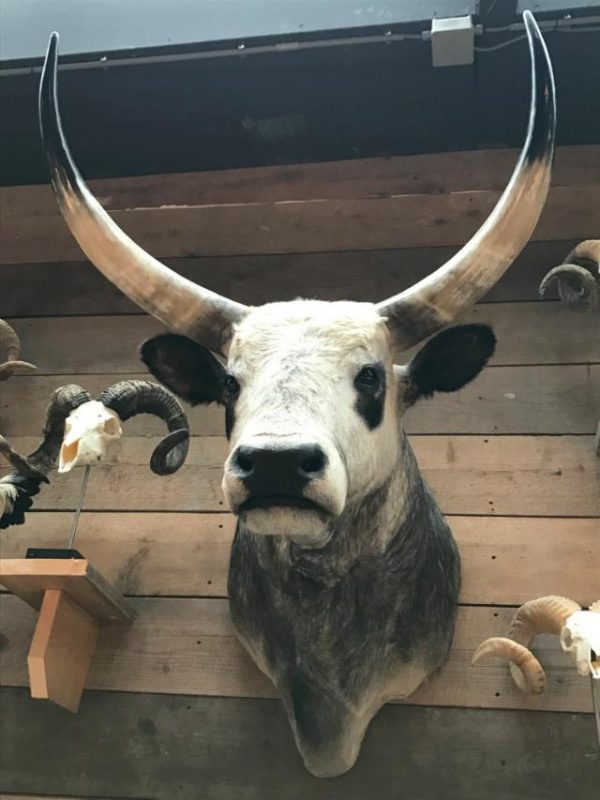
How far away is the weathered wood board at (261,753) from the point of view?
4.42ft

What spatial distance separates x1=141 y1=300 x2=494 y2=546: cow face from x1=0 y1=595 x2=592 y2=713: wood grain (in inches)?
18.4

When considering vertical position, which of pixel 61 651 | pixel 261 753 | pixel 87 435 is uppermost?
pixel 87 435

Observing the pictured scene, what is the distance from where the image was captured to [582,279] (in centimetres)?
150

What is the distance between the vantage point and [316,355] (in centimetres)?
114

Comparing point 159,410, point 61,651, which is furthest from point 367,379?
point 61,651

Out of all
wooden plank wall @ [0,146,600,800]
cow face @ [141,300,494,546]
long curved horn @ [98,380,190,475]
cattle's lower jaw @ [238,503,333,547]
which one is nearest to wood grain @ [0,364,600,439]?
wooden plank wall @ [0,146,600,800]

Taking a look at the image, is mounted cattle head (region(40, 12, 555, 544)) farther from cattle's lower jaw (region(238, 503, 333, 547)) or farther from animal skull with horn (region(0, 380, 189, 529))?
animal skull with horn (region(0, 380, 189, 529))

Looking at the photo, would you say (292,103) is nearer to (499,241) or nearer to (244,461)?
(499,241)

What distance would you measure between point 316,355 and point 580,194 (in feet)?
3.62

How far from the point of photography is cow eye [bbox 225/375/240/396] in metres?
1.19

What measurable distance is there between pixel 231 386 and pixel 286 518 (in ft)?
0.99

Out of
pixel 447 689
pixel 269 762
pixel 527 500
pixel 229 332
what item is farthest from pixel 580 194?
pixel 269 762

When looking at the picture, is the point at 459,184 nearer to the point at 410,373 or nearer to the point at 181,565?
the point at 410,373

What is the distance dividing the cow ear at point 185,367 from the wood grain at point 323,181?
898mm
